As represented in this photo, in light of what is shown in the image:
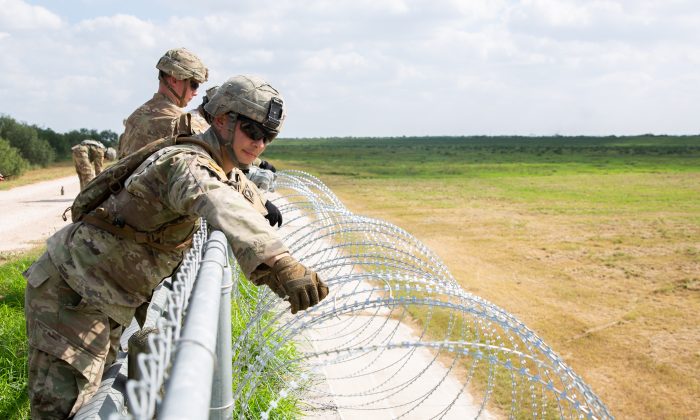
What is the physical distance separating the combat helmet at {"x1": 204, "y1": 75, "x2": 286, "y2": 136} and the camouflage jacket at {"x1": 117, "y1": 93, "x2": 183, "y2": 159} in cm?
203

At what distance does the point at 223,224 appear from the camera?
6.24 feet

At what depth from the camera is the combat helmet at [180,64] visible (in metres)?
4.60

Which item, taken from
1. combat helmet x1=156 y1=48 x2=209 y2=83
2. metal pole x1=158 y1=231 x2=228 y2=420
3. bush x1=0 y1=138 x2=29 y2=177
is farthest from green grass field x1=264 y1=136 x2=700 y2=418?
bush x1=0 y1=138 x2=29 y2=177

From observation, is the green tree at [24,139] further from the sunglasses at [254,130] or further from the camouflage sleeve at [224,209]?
the camouflage sleeve at [224,209]

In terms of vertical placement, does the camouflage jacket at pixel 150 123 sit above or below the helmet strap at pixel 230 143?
above

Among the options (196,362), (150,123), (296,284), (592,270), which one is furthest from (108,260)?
(592,270)

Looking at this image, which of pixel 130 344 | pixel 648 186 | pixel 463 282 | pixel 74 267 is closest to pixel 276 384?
pixel 130 344

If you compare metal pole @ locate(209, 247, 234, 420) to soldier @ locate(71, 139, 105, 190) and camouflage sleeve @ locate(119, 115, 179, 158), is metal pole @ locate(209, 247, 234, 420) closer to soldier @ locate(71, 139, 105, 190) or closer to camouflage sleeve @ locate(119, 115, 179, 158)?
camouflage sleeve @ locate(119, 115, 179, 158)

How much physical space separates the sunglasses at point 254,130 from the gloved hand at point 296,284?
77 centimetres

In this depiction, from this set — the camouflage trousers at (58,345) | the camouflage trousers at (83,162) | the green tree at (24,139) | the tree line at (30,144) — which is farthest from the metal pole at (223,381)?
the green tree at (24,139)

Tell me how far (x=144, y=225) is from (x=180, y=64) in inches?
98.4

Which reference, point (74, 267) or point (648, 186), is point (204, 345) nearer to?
point (74, 267)

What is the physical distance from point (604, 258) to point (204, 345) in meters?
9.45

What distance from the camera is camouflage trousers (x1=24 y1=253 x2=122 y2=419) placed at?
242 centimetres
